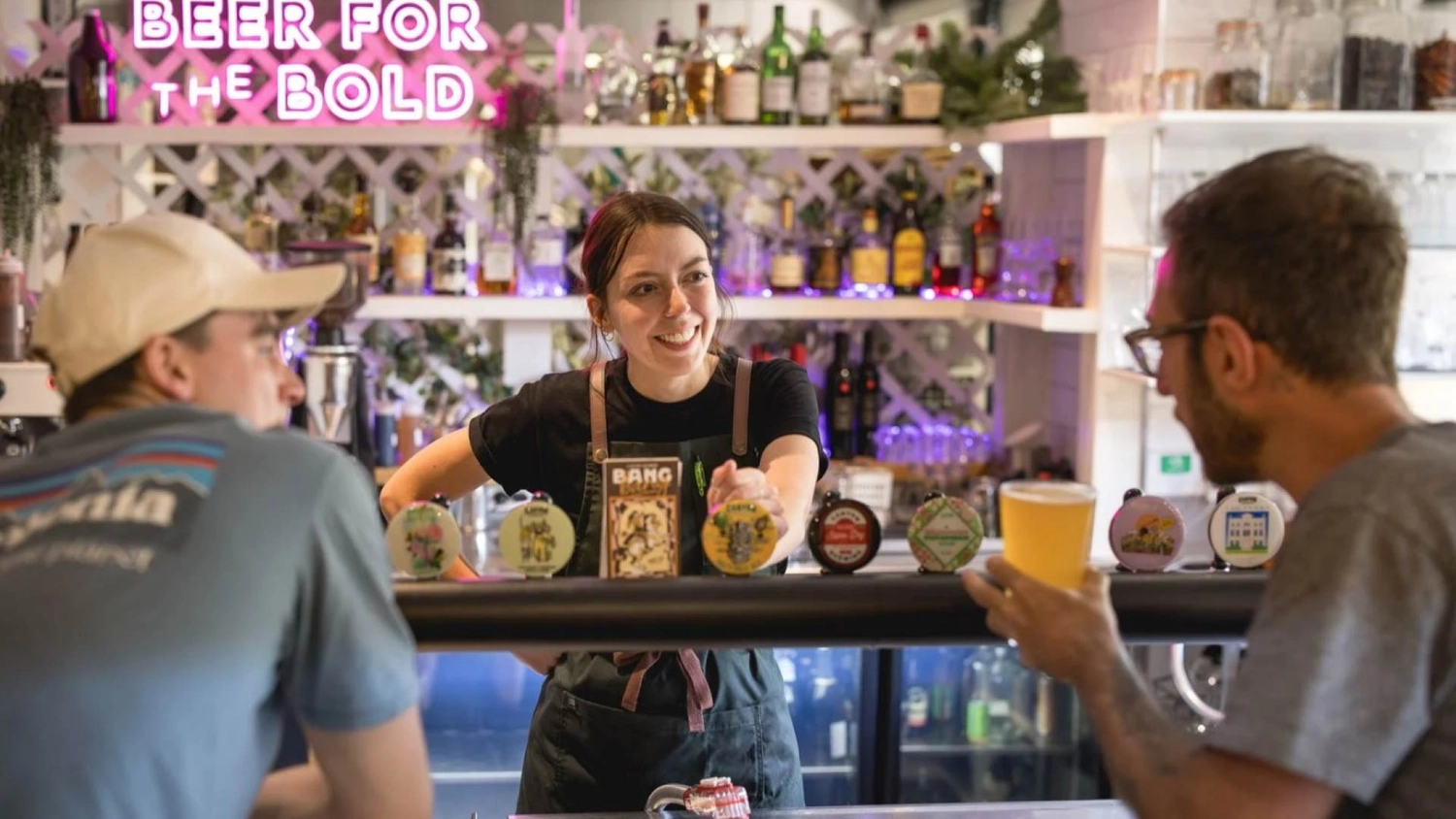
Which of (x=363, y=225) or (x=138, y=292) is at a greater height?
(x=363, y=225)

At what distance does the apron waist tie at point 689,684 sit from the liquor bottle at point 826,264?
294cm

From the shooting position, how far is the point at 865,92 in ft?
16.4

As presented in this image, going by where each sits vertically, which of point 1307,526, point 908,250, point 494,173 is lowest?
point 1307,526

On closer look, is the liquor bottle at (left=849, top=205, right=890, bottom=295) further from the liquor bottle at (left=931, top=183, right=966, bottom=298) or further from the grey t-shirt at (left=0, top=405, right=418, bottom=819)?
the grey t-shirt at (left=0, top=405, right=418, bottom=819)

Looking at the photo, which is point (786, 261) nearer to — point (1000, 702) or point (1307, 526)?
point (1000, 702)

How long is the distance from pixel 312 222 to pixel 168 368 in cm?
381

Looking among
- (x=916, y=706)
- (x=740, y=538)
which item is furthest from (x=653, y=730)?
(x=916, y=706)

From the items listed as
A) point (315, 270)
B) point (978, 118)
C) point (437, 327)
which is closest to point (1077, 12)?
point (978, 118)

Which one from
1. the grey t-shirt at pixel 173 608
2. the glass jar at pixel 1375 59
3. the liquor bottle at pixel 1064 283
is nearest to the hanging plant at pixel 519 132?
the liquor bottle at pixel 1064 283

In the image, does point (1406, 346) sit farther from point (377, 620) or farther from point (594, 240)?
point (377, 620)

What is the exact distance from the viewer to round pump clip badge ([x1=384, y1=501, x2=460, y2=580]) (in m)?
1.80

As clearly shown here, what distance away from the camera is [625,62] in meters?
4.96

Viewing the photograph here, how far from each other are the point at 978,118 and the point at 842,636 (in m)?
3.41

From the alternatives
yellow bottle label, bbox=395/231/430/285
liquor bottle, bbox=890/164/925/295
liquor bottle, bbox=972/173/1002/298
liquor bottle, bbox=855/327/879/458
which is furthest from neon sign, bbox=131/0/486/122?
liquor bottle, bbox=972/173/1002/298
